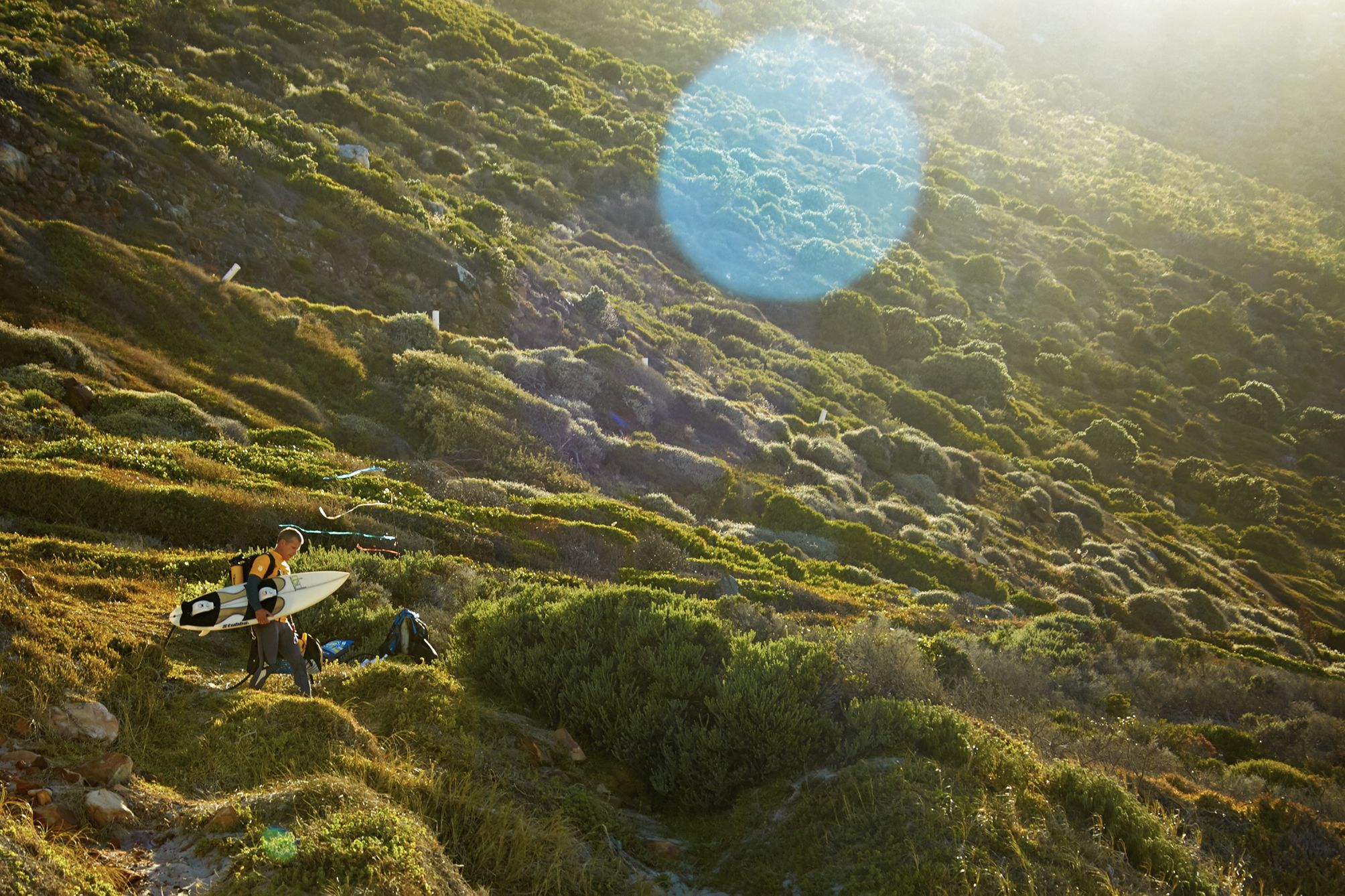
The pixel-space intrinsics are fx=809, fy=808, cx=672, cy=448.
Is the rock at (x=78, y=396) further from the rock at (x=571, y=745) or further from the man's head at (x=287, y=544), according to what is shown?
the rock at (x=571, y=745)

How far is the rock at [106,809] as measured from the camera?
4.17 metres

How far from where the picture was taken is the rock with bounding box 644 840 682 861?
19.1ft

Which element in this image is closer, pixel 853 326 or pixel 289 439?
pixel 289 439

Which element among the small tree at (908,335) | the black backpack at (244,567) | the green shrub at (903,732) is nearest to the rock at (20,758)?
the black backpack at (244,567)

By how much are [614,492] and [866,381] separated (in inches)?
791

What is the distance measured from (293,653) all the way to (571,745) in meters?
2.38

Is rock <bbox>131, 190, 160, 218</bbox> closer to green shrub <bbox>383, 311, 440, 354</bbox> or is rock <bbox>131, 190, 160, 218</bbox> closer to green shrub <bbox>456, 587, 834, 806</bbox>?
green shrub <bbox>383, 311, 440, 354</bbox>

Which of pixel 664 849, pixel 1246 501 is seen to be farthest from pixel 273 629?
pixel 1246 501

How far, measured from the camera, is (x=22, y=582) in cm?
634

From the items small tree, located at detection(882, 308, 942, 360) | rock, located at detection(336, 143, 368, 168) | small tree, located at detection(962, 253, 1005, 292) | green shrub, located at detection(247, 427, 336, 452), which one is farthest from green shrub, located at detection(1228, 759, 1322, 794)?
small tree, located at detection(962, 253, 1005, 292)

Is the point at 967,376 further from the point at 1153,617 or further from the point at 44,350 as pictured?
the point at 44,350

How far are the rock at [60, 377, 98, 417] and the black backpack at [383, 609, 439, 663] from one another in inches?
360

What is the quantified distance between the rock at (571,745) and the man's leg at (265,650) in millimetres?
2372

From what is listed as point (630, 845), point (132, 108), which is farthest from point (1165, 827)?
point (132, 108)
